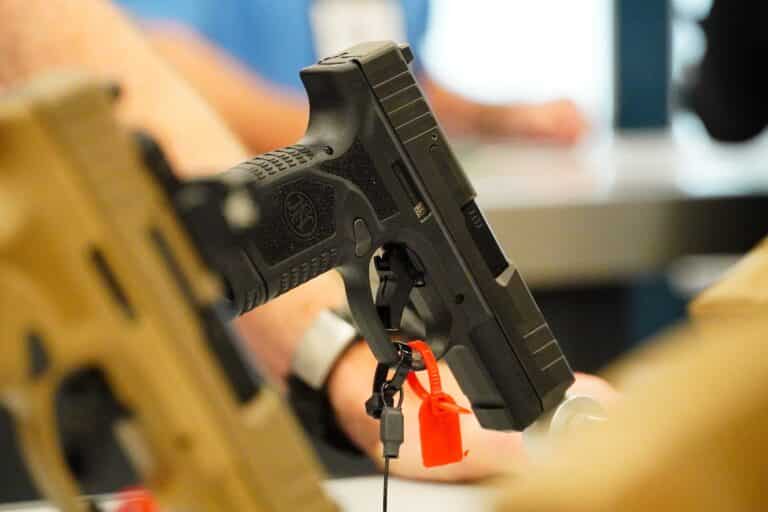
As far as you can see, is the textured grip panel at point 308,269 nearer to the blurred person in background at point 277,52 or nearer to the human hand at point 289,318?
the human hand at point 289,318

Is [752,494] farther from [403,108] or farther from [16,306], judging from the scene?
[403,108]

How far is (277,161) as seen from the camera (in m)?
→ 0.67

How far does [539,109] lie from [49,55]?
1.45 m

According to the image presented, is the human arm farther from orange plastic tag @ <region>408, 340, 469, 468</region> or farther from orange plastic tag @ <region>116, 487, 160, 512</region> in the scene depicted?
orange plastic tag @ <region>116, 487, 160, 512</region>

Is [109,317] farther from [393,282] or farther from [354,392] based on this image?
[354,392]

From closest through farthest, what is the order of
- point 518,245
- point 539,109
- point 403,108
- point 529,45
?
point 403,108 < point 518,245 < point 539,109 < point 529,45

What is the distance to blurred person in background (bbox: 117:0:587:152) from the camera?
6.49 feet

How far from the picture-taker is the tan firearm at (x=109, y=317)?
16.1 inches

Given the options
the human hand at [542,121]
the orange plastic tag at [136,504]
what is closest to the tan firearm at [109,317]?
the orange plastic tag at [136,504]

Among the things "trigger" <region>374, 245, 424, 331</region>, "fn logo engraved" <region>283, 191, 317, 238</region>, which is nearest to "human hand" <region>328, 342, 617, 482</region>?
"trigger" <region>374, 245, 424, 331</region>

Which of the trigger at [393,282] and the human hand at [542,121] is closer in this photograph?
the trigger at [393,282]

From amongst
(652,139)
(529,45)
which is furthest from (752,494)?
(529,45)

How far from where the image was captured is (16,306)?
0.42 m

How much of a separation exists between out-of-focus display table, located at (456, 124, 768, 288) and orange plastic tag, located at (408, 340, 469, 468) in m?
Answer: 1.02
